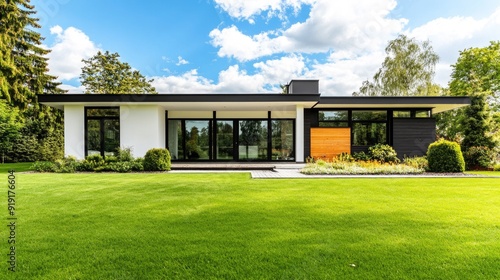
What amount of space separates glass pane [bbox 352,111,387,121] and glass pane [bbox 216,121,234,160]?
680cm

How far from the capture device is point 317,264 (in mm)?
2572

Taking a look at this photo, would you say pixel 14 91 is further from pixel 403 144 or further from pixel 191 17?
pixel 403 144

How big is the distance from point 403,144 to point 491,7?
6.80 m

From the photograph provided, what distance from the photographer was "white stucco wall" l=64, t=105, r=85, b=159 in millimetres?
13086

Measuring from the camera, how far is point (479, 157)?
Result: 12.9 metres

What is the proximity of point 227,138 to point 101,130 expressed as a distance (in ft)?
20.5

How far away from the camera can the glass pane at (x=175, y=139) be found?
1499 cm

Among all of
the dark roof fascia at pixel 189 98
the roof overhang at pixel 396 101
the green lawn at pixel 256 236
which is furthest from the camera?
the roof overhang at pixel 396 101

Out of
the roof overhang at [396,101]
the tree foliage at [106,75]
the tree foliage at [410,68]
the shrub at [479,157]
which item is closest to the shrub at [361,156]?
the roof overhang at [396,101]

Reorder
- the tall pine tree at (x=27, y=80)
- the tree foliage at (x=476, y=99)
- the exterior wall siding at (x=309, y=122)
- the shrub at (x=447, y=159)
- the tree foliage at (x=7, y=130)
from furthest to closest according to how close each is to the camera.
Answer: the tall pine tree at (x=27, y=80), the tree foliage at (x=7, y=130), the exterior wall siding at (x=309, y=122), the tree foliage at (x=476, y=99), the shrub at (x=447, y=159)

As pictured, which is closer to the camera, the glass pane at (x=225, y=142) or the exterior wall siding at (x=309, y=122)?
the exterior wall siding at (x=309, y=122)

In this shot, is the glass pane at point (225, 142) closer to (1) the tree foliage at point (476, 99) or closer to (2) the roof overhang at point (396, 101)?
(2) the roof overhang at point (396, 101)

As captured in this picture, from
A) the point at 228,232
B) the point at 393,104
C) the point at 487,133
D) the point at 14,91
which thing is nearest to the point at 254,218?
the point at 228,232

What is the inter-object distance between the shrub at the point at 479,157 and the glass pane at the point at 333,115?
590cm
